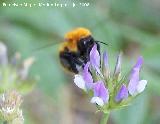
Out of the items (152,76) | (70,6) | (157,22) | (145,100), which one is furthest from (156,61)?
(157,22)

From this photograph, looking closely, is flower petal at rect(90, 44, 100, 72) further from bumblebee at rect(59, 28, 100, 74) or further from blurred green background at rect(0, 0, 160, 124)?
blurred green background at rect(0, 0, 160, 124)

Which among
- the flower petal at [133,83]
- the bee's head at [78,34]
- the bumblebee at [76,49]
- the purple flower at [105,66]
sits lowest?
the flower petal at [133,83]

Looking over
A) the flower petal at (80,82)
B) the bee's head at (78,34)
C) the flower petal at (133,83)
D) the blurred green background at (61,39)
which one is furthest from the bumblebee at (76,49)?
the blurred green background at (61,39)

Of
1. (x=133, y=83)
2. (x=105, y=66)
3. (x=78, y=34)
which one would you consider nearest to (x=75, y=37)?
(x=78, y=34)

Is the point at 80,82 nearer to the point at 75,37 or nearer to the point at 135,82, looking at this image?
the point at 135,82

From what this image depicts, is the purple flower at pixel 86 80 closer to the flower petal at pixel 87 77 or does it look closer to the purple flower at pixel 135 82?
the flower petal at pixel 87 77

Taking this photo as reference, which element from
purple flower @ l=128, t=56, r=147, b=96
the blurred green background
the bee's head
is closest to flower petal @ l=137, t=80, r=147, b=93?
purple flower @ l=128, t=56, r=147, b=96

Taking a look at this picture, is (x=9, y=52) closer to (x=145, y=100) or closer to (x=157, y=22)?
(x=157, y=22)
